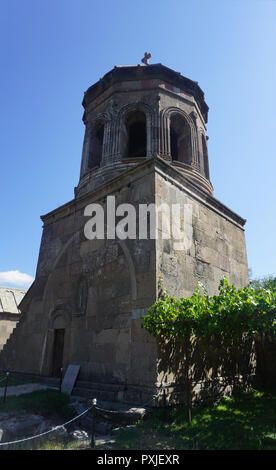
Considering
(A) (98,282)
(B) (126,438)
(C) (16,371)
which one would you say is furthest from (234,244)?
(C) (16,371)

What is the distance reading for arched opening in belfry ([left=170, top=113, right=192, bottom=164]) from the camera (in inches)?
392

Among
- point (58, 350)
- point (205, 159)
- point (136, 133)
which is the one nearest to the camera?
point (58, 350)

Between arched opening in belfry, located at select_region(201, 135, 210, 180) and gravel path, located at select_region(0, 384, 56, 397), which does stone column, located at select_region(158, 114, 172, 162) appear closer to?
arched opening in belfry, located at select_region(201, 135, 210, 180)

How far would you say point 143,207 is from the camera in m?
6.98

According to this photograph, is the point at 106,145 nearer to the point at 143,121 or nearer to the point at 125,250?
the point at 143,121

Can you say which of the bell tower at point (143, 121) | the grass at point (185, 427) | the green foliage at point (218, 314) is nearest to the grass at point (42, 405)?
the grass at point (185, 427)

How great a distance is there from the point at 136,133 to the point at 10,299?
36.3 ft

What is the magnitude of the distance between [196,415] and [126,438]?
5.03 ft

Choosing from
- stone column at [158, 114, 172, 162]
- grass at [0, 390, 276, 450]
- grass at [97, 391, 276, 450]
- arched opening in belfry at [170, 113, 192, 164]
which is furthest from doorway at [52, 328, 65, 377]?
arched opening in belfry at [170, 113, 192, 164]

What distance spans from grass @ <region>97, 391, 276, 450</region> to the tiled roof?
41.4 feet

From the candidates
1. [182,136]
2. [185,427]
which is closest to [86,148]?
[182,136]

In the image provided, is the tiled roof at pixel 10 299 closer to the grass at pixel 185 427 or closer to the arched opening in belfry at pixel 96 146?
the arched opening in belfry at pixel 96 146

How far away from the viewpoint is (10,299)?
16.4 metres

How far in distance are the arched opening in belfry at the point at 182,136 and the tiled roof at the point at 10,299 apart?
11410 mm
